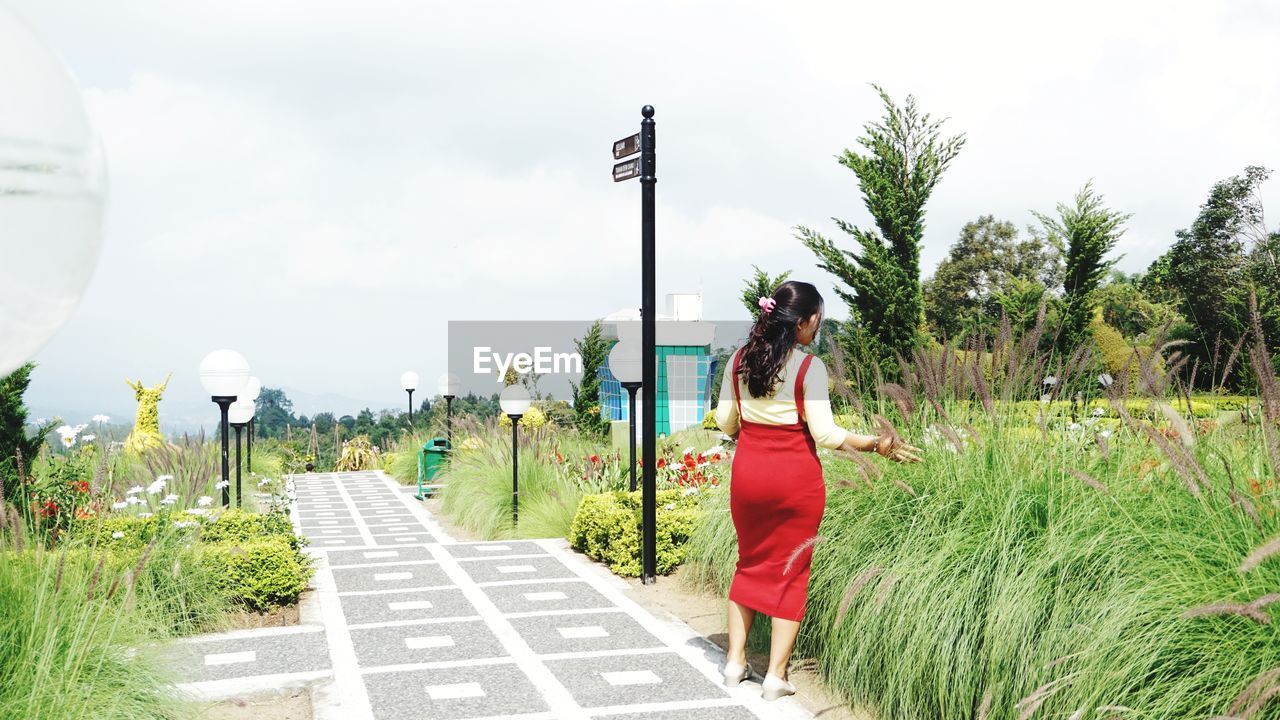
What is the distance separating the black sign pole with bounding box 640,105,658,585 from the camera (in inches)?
283

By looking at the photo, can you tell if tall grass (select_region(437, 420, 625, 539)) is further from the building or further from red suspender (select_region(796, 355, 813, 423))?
the building

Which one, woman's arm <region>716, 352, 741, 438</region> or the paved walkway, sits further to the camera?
woman's arm <region>716, 352, 741, 438</region>

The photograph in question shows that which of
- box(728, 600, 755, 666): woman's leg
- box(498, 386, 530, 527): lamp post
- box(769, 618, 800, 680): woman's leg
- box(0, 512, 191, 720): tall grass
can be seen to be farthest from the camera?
box(498, 386, 530, 527): lamp post

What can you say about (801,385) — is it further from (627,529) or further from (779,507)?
(627,529)

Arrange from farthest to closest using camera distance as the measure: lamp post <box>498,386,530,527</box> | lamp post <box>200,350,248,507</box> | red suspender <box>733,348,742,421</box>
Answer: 1. lamp post <box>498,386,530,527</box>
2. lamp post <box>200,350,248,507</box>
3. red suspender <box>733,348,742,421</box>

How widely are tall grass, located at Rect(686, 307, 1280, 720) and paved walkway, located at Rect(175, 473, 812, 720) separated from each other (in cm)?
84

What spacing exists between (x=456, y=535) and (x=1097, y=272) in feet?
51.0

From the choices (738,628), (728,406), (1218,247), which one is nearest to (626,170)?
(728,406)

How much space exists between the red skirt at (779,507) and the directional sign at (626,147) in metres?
3.36

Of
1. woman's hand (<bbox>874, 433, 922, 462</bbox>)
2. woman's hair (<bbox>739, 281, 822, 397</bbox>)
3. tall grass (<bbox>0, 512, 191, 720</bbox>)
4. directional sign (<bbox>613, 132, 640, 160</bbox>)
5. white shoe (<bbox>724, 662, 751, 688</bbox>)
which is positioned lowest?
white shoe (<bbox>724, 662, 751, 688</bbox>)

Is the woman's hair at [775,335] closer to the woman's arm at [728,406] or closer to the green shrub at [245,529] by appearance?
the woman's arm at [728,406]

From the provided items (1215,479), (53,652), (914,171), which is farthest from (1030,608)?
(914,171)

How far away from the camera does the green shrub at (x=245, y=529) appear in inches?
285

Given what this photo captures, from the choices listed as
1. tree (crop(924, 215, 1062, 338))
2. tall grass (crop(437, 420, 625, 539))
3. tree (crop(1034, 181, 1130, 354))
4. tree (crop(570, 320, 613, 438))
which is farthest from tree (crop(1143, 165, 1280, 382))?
tall grass (crop(437, 420, 625, 539))
